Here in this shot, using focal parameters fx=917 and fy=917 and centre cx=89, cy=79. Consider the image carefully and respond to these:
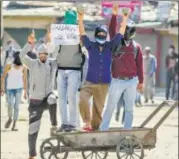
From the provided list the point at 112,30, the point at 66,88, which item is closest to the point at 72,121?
the point at 66,88

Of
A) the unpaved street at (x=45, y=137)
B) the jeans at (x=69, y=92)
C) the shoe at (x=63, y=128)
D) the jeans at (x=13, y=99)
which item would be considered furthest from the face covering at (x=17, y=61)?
the shoe at (x=63, y=128)

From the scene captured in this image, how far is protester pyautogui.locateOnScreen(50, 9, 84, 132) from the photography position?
13.5 meters

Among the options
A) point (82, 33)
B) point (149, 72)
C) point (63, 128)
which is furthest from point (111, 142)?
point (149, 72)

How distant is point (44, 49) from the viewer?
45.3ft

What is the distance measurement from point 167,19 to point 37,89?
25.4 metres

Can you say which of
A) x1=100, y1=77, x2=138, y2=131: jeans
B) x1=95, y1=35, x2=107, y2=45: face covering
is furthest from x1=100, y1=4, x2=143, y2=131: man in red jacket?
x1=95, y1=35, x2=107, y2=45: face covering

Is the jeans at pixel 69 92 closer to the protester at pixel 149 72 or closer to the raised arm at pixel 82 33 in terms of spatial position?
the raised arm at pixel 82 33

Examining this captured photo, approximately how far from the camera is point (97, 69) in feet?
43.8

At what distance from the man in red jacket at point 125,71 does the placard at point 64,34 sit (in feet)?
1.98

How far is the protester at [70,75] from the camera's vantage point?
1351 centimetres

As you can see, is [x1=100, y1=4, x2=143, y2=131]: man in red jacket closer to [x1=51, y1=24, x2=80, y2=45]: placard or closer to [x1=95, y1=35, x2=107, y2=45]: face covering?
[x1=95, y1=35, x2=107, y2=45]: face covering

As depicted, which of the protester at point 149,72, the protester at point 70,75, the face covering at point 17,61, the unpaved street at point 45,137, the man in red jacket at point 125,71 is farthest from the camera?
the protester at point 149,72

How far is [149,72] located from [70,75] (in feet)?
50.1

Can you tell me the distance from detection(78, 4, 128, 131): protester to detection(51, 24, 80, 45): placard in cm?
11
